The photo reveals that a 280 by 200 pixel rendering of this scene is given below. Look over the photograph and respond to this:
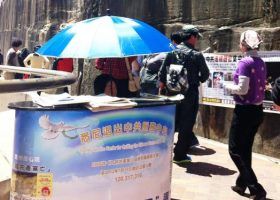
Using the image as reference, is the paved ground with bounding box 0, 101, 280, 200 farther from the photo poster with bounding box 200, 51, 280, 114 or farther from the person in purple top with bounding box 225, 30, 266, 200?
the photo poster with bounding box 200, 51, 280, 114

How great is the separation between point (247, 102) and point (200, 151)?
2921mm

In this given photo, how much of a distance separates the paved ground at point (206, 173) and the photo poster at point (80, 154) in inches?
33.5

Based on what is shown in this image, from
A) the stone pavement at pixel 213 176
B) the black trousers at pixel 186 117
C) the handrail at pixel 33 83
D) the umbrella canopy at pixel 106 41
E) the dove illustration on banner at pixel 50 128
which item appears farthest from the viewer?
the black trousers at pixel 186 117

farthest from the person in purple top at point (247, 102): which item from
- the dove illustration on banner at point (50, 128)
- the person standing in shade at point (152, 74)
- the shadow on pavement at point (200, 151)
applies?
the person standing in shade at point (152, 74)

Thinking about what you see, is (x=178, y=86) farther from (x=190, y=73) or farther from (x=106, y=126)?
(x=106, y=126)

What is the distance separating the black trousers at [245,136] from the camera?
521 centimetres

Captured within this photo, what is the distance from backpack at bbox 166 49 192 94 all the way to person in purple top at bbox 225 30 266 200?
146 centimetres

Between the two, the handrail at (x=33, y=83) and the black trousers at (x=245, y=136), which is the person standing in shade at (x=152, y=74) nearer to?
the black trousers at (x=245, y=136)

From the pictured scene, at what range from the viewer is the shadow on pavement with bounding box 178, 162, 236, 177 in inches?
263

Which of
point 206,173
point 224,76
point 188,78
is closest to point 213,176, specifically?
point 206,173

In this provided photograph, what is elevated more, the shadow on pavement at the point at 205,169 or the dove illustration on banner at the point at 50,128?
the dove illustration on banner at the point at 50,128

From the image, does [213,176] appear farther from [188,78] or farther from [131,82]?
[131,82]

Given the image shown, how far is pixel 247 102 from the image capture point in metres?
5.18

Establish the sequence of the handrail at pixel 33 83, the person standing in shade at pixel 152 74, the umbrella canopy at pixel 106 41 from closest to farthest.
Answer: the handrail at pixel 33 83 → the umbrella canopy at pixel 106 41 → the person standing in shade at pixel 152 74
